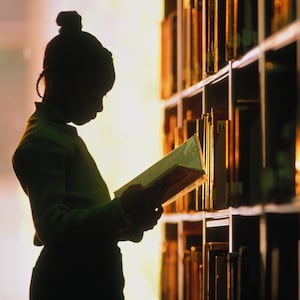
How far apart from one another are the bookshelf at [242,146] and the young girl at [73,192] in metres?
0.34

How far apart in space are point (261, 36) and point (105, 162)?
182 centimetres

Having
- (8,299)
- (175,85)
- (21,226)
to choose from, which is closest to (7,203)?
(21,226)

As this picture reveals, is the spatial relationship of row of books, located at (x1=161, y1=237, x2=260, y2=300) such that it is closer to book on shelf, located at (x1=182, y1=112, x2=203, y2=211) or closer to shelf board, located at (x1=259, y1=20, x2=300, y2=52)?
book on shelf, located at (x1=182, y1=112, x2=203, y2=211)

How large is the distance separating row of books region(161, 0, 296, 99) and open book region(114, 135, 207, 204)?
35cm

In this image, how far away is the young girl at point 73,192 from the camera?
1.88 m

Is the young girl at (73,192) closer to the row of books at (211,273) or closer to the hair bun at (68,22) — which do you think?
the hair bun at (68,22)

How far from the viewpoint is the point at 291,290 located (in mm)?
2107

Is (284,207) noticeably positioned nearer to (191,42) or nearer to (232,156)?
(232,156)

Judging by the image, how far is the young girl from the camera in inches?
74.1

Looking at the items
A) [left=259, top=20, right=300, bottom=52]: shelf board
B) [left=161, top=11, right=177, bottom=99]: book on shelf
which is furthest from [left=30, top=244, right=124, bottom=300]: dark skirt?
[left=161, top=11, right=177, bottom=99]: book on shelf

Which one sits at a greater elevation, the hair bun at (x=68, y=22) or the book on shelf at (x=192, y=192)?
the hair bun at (x=68, y=22)

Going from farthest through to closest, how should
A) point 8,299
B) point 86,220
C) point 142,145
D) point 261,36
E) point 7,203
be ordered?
point 7,203
point 8,299
point 142,145
point 261,36
point 86,220

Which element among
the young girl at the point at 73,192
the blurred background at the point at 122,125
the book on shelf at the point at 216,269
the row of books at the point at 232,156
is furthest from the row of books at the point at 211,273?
the young girl at the point at 73,192

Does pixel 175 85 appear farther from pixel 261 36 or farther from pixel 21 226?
pixel 21 226
